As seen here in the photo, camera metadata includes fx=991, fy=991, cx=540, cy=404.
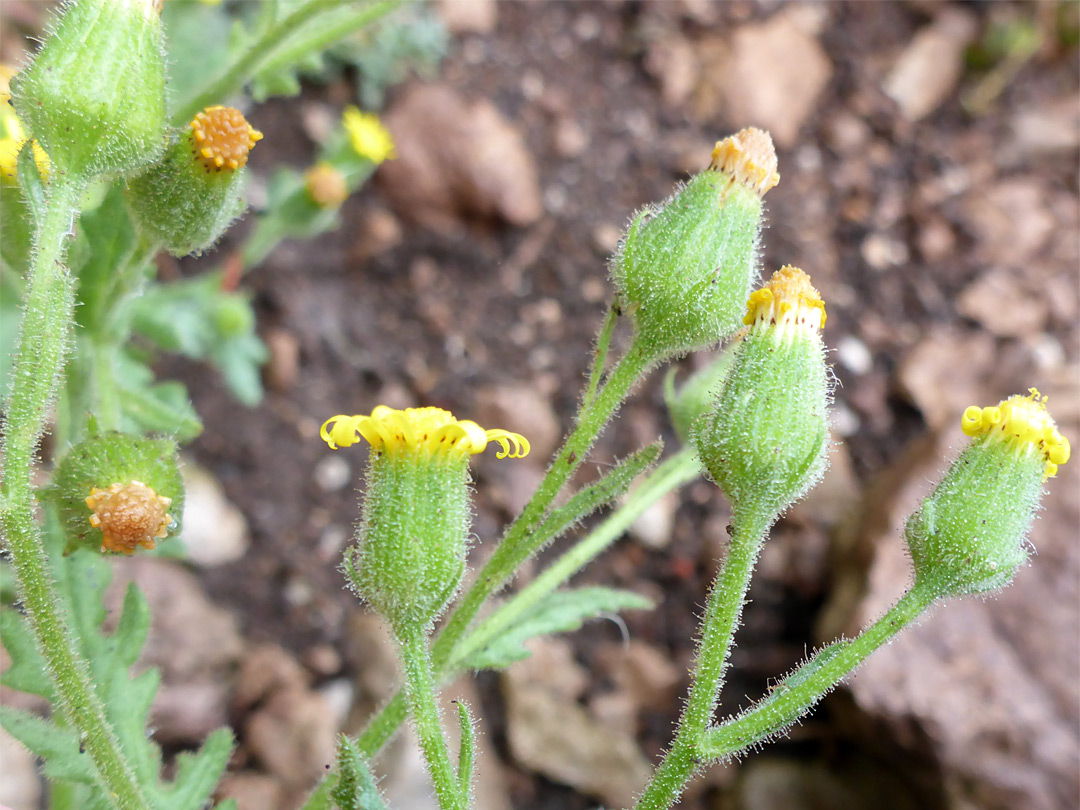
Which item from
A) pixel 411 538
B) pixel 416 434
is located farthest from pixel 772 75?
pixel 411 538

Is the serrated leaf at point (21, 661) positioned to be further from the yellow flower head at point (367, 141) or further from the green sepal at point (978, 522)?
the yellow flower head at point (367, 141)

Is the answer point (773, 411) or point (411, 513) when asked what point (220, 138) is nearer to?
point (411, 513)

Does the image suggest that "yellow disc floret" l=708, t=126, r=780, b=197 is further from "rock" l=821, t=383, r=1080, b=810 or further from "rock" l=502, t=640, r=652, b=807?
"rock" l=502, t=640, r=652, b=807

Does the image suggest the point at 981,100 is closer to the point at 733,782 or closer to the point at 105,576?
the point at 733,782

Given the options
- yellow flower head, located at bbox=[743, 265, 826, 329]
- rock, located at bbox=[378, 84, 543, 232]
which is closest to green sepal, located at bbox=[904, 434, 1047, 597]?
yellow flower head, located at bbox=[743, 265, 826, 329]

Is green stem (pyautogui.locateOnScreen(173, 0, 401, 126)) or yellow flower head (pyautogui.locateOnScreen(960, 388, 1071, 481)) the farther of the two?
green stem (pyautogui.locateOnScreen(173, 0, 401, 126))

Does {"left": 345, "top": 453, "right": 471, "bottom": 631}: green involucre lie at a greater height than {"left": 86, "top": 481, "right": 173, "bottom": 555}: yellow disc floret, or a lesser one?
greater

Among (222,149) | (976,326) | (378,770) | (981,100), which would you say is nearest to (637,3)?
(981,100)
